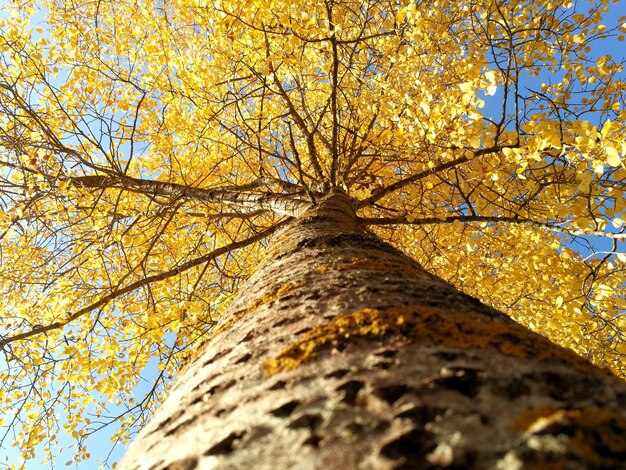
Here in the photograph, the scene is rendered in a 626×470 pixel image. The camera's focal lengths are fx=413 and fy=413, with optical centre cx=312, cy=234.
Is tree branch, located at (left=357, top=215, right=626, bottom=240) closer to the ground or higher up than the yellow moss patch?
higher up

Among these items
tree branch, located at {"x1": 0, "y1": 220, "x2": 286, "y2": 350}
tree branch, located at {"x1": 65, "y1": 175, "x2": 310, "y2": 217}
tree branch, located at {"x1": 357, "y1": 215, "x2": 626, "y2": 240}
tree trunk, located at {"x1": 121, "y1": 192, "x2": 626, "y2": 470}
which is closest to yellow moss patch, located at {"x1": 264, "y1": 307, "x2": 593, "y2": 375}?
tree trunk, located at {"x1": 121, "y1": 192, "x2": 626, "y2": 470}

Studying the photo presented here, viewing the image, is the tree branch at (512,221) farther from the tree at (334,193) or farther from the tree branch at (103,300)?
the tree branch at (103,300)

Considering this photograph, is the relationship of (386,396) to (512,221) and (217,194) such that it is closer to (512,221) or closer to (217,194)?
(512,221)

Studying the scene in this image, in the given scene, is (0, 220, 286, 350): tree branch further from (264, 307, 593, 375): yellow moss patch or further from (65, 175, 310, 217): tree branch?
(264, 307, 593, 375): yellow moss patch

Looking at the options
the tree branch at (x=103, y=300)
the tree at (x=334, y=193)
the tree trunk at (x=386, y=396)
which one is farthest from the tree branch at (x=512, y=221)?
the tree trunk at (x=386, y=396)

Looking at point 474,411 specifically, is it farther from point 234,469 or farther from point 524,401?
point 234,469

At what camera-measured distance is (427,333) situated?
2.58ft

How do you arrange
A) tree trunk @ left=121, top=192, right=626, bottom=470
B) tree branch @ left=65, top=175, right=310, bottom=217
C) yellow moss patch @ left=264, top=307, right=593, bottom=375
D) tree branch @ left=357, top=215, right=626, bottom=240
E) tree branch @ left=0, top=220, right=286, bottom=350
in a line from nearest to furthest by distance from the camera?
1. tree trunk @ left=121, top=192, right=626, bottom=470
2. yellow moss patch @ left=264, top=307, right=593, bottom=375
3. tree branch @ left=357, top=215, right=626, bottom=240
4. tree branch @ left=0, top=220, right=286, bottom=350
5. tree branch @ left=65, top=175, right=310, bottom=217

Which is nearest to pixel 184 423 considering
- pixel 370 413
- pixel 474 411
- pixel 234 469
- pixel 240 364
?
pixel 240 364

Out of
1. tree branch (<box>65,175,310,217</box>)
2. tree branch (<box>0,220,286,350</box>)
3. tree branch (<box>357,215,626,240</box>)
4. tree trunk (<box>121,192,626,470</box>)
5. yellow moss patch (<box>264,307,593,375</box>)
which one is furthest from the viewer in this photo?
A: tree branch (<box>65,175,310,217</box>)

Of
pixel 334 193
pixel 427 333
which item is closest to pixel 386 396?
pixel 427 333

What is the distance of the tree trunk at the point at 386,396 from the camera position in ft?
1.57

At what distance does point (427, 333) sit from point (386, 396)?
229 millimetres

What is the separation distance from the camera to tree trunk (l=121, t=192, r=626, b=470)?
478mm
